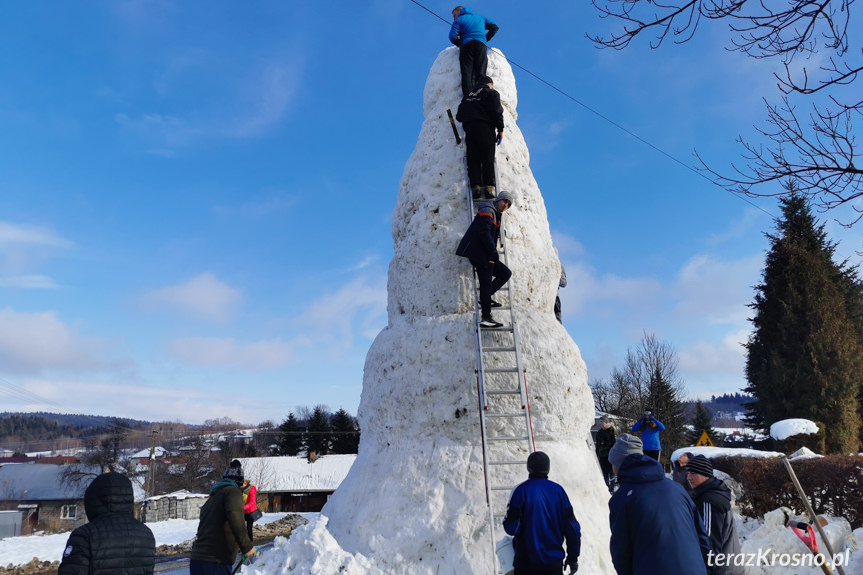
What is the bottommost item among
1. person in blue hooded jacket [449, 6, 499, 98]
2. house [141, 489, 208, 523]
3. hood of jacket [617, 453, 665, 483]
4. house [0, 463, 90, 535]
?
house [0, 463, 90, 535]

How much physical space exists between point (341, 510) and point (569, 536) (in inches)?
114

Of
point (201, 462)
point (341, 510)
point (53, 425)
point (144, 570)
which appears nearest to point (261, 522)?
point (341, 510)

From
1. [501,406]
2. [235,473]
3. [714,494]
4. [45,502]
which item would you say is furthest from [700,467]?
[45,502]

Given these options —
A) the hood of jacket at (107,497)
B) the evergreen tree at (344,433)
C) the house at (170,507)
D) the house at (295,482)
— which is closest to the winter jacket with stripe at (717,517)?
the hood of jacket at (107,497)

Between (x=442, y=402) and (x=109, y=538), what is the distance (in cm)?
330

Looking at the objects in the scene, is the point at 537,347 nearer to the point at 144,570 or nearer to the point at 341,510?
the point at 341,510

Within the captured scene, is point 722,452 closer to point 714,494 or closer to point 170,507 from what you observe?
point 714,494

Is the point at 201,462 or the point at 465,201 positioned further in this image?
the point at 201,462

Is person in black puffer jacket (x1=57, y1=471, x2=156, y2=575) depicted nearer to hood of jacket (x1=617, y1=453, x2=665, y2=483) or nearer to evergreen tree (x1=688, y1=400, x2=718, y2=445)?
hood of jacket (x1=617, y1=453, x2=665, y2=483)

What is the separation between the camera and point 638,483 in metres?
3.22

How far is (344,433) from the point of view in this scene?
159 ft

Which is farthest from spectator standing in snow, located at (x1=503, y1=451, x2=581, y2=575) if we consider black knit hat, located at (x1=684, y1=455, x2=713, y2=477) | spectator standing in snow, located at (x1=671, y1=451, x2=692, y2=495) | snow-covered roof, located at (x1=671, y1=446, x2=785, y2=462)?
snow-covered roof, located at (x1=671, y1=446, x2=785, y2=462)

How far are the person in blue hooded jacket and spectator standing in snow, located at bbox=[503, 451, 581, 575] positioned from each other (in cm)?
514

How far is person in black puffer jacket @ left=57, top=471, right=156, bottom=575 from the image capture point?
2.87 m
